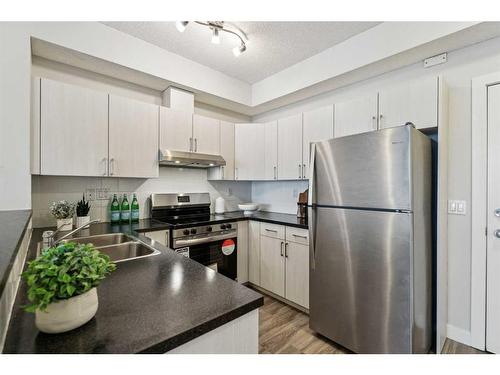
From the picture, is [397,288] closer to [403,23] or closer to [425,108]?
[425,108]

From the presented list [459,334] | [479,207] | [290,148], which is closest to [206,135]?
[290,148]

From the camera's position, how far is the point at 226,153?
3246 mm

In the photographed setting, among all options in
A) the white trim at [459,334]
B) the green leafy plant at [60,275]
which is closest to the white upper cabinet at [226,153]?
the green leafy plant at [60,275]

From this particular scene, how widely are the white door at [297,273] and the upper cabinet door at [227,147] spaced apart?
122cm

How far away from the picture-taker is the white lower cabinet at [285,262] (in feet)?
8.07

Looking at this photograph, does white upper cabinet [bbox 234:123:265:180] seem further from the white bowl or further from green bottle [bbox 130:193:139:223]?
green bottle [bbox 130:193:139:223]

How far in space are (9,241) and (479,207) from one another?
286 cm

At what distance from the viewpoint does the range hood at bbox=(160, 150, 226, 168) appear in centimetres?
261

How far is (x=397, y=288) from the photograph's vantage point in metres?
1.64

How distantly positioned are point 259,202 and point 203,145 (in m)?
1.25

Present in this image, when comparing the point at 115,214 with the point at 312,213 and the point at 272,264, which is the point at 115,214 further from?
the point at 312,213

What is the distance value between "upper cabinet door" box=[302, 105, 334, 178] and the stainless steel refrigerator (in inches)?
25.1
